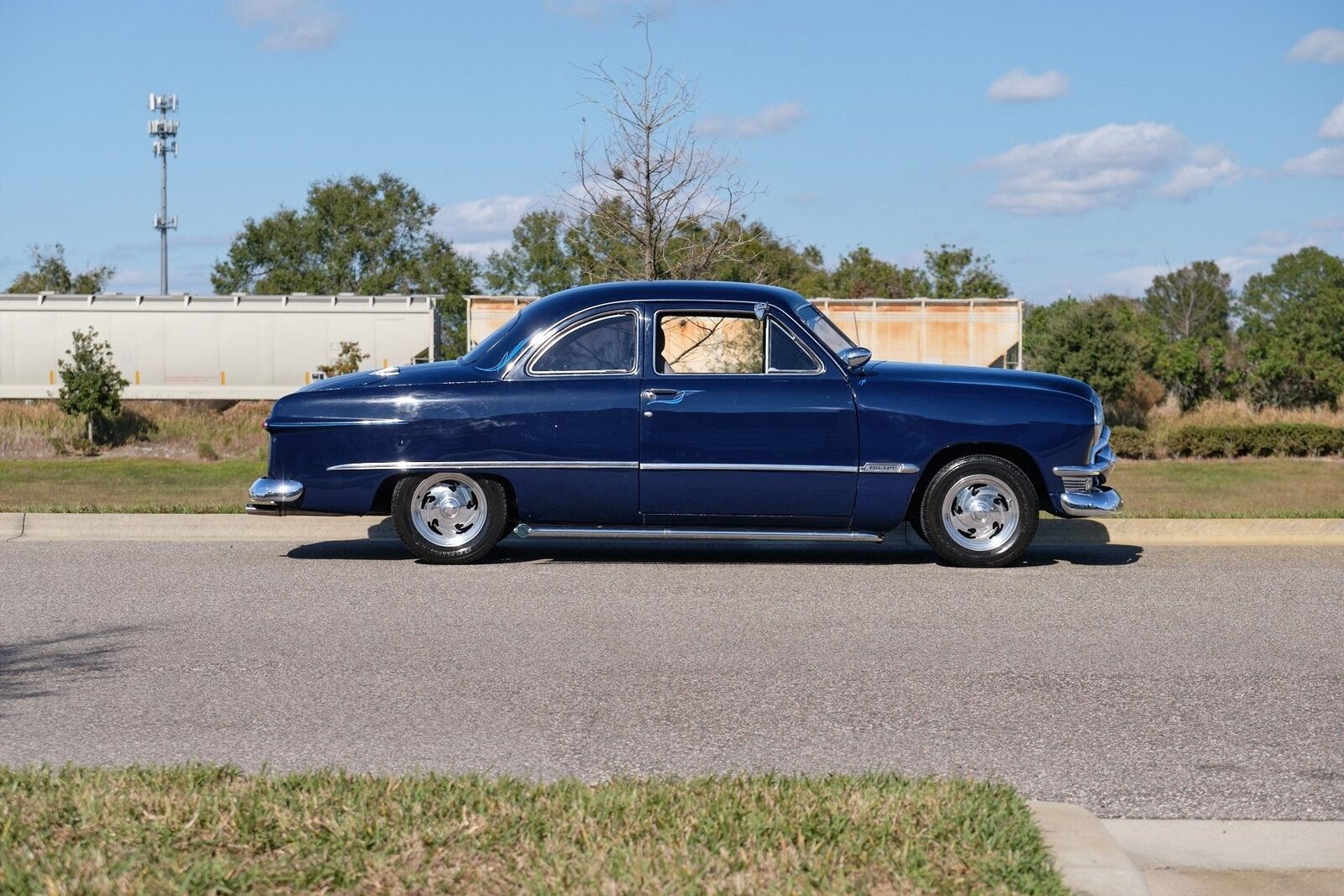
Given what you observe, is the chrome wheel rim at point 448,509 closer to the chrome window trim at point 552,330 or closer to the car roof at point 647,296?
the chrome window trim at point 552,330

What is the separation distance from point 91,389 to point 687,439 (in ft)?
76.2

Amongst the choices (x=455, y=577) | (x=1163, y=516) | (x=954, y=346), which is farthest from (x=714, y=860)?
(x=954, y=346)

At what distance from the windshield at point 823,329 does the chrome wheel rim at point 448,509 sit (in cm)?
245

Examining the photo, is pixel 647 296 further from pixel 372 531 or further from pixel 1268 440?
pixel 1268 440

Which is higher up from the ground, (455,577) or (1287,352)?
(1287,352)

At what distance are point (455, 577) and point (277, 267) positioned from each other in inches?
2367

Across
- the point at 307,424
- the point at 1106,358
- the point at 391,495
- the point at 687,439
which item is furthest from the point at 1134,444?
the point at 307,424

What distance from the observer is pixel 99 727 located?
18.1 feet

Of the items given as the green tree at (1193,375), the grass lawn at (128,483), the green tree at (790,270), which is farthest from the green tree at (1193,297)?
the grass lawn at (128,483)

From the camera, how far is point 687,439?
31.1 feet

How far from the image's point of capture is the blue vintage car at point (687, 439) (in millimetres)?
9438

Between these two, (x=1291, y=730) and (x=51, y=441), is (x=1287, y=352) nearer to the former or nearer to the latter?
(x=51, y=441)

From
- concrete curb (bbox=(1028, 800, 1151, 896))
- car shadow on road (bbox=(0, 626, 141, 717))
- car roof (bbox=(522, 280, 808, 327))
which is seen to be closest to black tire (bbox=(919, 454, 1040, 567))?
car roof (bbox=(522, 280, 808, 327))

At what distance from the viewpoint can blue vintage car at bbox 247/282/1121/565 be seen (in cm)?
944
